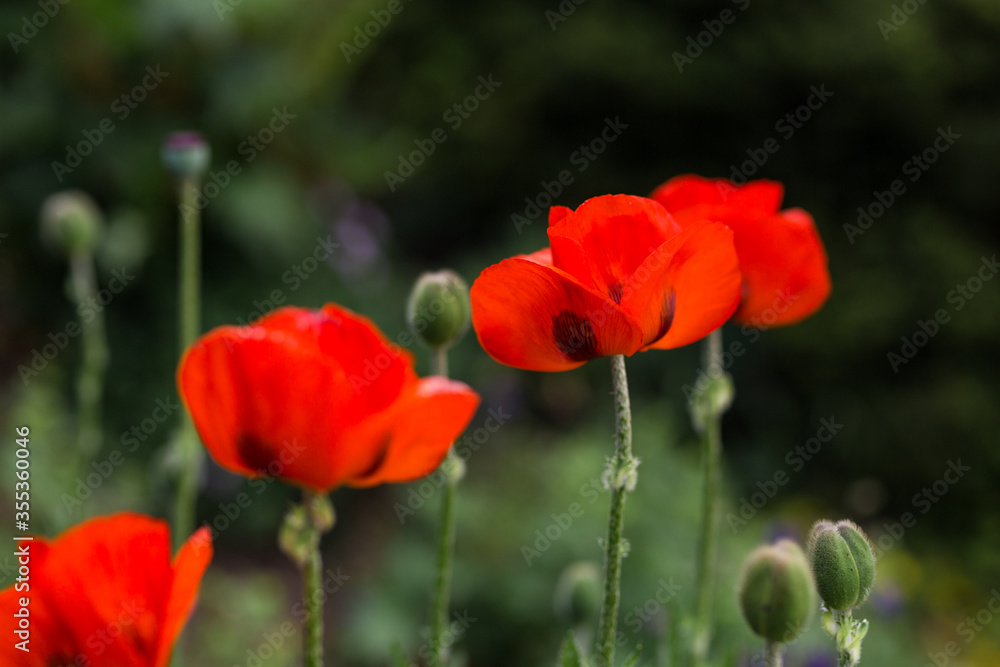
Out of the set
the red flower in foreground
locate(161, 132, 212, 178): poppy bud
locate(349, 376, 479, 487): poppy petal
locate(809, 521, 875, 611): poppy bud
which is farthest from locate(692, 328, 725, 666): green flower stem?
locate(161, 132, 212, 178): poppy bud

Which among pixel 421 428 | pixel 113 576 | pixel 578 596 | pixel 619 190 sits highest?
pixel 619 190

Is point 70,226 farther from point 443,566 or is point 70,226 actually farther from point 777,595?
point 777,595

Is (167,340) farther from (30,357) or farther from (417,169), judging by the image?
(417,169)

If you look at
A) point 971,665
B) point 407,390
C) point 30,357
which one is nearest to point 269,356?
point 407,390

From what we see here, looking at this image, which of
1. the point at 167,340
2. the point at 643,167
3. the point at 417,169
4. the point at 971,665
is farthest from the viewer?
the point at 417,169

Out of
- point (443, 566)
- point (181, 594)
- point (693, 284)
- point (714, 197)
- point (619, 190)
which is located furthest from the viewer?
point (619, 190)

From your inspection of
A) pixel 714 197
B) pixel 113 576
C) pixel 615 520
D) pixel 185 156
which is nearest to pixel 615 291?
pixel 615 520
